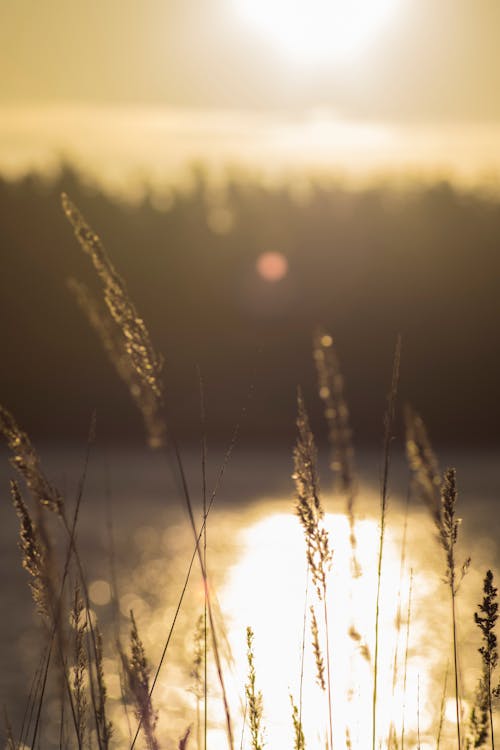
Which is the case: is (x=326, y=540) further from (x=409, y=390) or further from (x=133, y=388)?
(x=409, y=390)

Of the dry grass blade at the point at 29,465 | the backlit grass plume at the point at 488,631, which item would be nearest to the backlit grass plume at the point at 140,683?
the dry grass blade at the point at 29,465

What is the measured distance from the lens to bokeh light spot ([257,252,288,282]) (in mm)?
128000

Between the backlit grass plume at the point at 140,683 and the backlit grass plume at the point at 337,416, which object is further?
the backlit grass plume at the point at 337,416

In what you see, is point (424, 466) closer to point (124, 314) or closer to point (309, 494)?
point (309, 494)

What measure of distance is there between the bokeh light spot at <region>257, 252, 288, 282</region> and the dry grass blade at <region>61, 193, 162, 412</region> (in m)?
123

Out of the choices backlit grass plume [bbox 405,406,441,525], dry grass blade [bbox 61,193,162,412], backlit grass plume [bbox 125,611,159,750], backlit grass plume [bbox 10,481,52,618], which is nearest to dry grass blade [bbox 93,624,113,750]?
backlit grass plume [bbox 125,611,159,750]

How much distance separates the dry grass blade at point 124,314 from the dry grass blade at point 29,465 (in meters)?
0.29

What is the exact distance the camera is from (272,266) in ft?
454

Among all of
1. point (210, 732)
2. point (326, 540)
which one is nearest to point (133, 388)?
point (326, 540)

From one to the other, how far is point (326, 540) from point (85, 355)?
103 metres

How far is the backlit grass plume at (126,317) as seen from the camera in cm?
207

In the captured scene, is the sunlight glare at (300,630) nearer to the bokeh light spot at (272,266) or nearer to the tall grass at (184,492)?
the tall grass at (184,492)

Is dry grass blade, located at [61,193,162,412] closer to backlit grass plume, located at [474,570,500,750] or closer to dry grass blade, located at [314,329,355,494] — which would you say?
dry grass blade, located at [314,329,355,494]

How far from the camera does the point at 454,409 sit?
10519 centimetres
